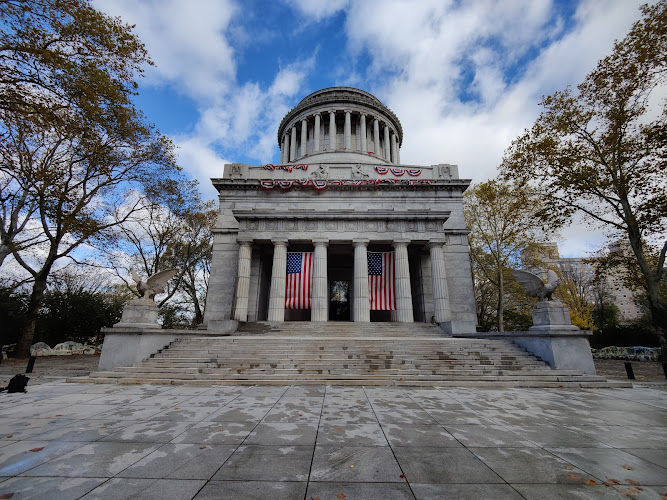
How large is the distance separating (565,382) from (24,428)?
14.3 meters

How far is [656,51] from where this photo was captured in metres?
13.8

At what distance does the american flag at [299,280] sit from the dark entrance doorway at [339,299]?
26.3 feet

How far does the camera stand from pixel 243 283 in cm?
2155

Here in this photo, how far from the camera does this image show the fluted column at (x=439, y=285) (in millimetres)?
20812

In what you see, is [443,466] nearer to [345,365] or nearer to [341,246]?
[345,365]

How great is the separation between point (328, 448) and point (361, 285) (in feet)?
56.0

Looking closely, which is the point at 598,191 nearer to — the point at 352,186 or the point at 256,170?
the point at 352,186

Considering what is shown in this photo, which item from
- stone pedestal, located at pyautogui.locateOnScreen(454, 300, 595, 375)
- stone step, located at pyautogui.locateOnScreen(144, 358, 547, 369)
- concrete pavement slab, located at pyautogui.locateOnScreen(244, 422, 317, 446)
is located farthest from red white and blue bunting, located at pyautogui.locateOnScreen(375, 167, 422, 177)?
concrete pavement slab, located at pyautogui.locateOnScreen(244, 422, 317, 446)

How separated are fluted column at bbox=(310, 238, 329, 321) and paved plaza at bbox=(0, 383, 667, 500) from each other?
42.6 feet

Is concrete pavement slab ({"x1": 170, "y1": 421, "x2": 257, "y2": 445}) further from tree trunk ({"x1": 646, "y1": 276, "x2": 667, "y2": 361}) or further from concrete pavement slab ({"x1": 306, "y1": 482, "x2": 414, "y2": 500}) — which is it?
tree trunk ({"x1": 646, "y1": 276, "x2": 667, "y2": 361})

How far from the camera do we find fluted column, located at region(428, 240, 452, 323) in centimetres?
2081

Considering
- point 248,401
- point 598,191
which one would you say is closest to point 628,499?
point 248,401

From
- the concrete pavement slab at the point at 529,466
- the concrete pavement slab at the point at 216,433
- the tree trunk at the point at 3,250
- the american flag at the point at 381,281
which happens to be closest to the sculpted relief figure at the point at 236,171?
A: the american flag at the point at 381,281

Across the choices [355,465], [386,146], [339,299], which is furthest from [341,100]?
[355,465]
